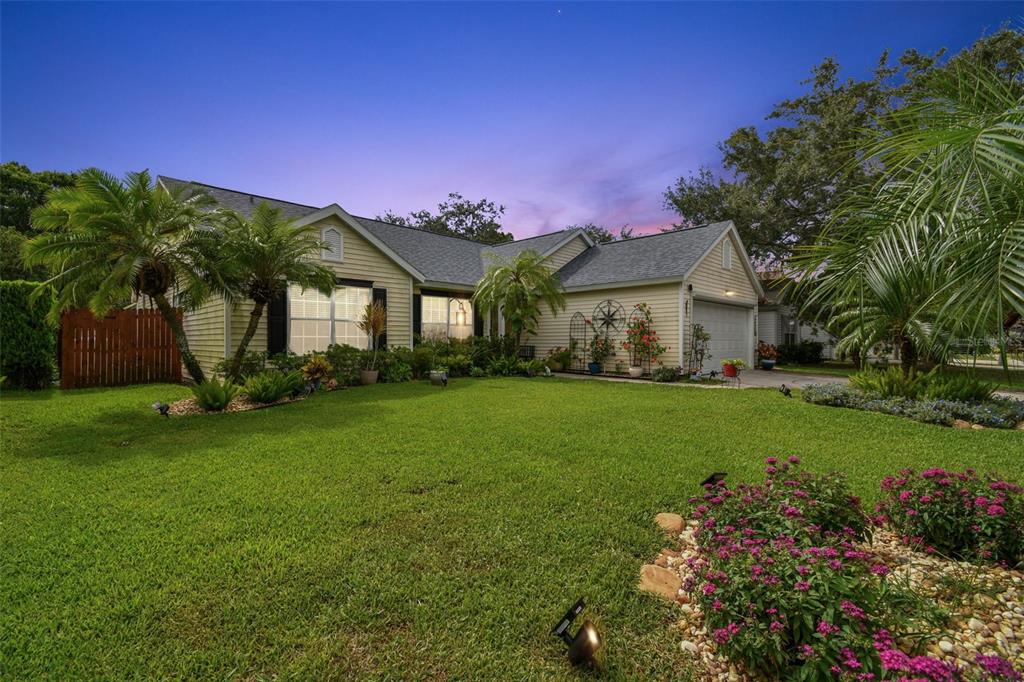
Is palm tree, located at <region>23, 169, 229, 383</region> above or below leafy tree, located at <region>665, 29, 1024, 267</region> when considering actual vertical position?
below

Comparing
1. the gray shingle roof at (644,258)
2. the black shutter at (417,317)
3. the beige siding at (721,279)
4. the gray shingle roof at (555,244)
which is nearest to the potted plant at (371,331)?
the black shutter at (417,317)

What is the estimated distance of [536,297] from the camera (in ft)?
44.2

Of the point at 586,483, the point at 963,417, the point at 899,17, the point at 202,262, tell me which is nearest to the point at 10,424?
the point at 202,262

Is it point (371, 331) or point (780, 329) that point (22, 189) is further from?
point (780, 329)

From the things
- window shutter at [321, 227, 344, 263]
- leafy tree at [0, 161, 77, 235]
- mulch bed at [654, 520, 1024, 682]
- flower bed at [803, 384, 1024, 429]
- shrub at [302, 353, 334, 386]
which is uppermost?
leafy tree at [0, 161, 77, 235]

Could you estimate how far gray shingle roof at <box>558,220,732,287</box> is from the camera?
529 inches

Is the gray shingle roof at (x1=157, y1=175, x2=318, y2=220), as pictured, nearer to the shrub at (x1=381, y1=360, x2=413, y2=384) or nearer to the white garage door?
the shrub at (x1=381, y1=360, x2=413, y2=384)

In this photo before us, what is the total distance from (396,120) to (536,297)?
6306 mm

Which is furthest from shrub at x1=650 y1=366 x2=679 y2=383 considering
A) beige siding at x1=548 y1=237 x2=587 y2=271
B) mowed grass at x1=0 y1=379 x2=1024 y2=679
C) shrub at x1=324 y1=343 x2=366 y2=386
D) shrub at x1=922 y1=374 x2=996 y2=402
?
shrub at x1=324 y1=343 x2=366 y2=386

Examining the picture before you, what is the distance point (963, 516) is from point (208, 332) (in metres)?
13.4

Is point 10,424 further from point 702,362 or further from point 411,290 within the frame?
point 702,362

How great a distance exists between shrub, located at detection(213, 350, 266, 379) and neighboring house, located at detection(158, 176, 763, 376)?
580 mm

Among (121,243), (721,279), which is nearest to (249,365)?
(121,243)

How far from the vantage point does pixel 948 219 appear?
8.04ft
